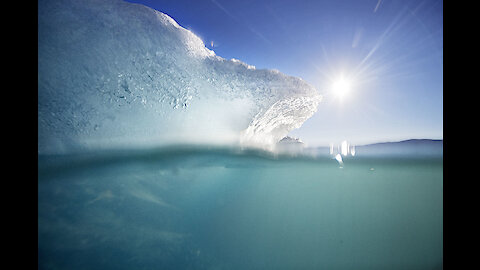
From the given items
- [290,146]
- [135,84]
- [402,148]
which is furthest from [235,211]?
[402,148]

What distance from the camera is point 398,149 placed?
22.2 ft

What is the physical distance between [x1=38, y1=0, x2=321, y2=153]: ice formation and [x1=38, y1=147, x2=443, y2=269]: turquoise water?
102cm

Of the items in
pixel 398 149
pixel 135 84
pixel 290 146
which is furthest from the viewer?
pixel 290 146

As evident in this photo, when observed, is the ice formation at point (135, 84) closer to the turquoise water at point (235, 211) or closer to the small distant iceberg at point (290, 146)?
the turquoise water at point (235, 211)

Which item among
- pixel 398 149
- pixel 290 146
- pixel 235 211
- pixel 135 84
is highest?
pixel 135 84

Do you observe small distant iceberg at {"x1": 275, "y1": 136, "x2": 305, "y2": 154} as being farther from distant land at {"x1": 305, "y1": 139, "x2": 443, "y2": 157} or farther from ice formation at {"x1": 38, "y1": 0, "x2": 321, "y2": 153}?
ice formation at {"x1": 38, "y1": 0, "x2": 321, "y2": 153}

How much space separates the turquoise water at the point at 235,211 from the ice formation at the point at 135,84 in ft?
3.34

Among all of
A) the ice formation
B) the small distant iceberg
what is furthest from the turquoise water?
the ice formation

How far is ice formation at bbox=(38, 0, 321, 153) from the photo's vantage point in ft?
12.0

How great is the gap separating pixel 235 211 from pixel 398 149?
21.3 ft

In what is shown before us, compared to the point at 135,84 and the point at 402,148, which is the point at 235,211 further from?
the point at 402,148

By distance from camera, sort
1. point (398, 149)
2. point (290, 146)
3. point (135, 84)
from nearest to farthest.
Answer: point (135, 84) → point (398, 149) → point (290, 146)

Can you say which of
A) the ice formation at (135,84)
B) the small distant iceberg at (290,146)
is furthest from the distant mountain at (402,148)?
the ice formation at (135,84)
